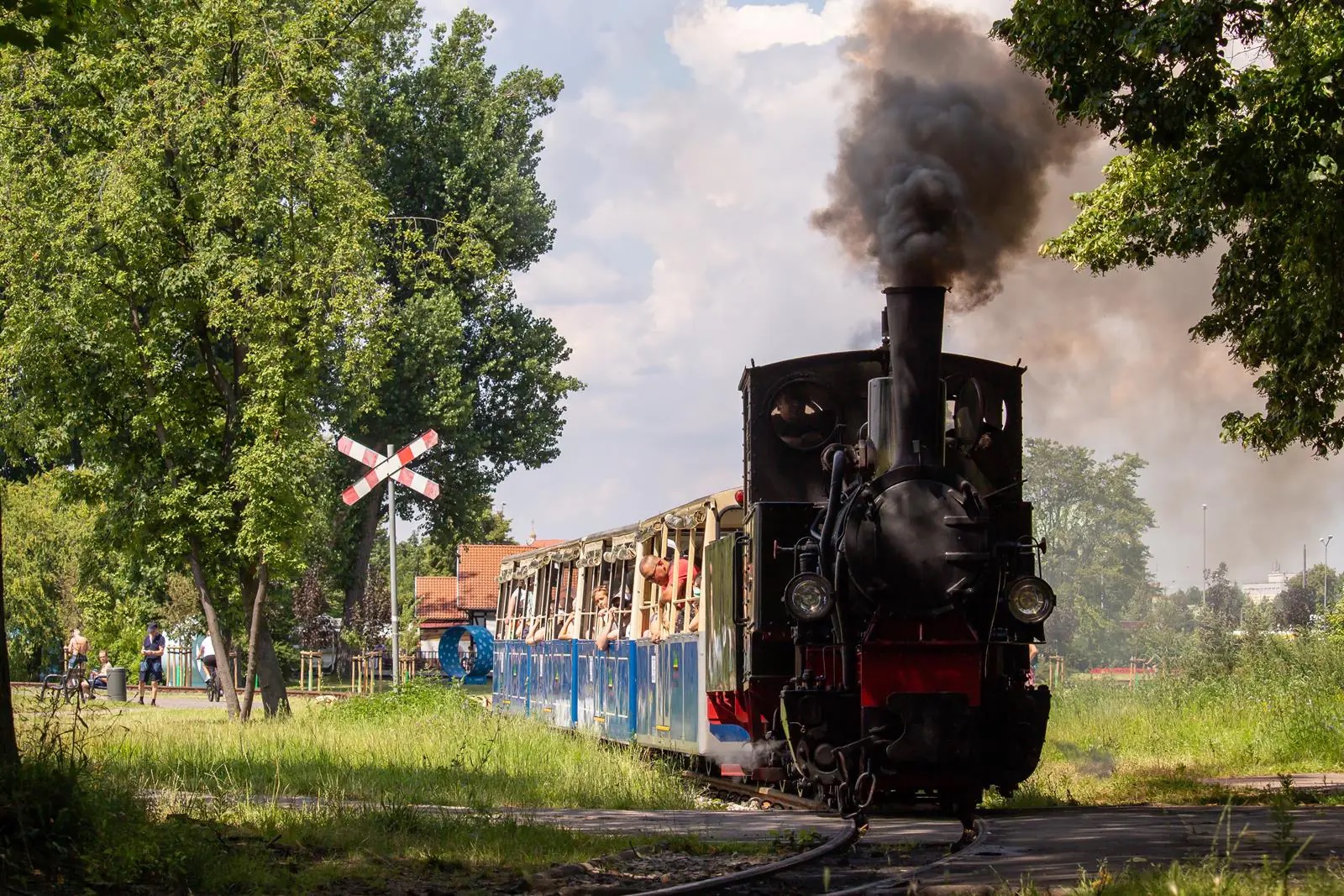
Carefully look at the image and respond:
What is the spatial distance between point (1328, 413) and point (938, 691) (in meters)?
6.56

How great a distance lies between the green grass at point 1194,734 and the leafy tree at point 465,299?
22.8 meters

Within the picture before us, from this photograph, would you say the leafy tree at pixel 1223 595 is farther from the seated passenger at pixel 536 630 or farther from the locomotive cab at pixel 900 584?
the locomotive cab at pixel 900 584

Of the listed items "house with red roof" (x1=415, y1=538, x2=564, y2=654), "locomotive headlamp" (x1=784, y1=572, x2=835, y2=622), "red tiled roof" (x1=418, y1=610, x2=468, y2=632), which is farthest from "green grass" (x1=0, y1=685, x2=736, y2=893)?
"red tiled roof" (x1=418, y1=610, x2=468, y2=632)

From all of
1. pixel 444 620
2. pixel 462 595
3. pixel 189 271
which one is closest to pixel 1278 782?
pixel 189 271

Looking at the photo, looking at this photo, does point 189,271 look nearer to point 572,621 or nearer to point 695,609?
point 572,621

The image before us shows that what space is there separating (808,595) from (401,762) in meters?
5.53

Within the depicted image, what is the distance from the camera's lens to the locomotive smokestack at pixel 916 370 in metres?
11.1

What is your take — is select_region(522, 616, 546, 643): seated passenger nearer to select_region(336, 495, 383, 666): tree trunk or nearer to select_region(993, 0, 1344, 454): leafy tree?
select_region(993, 0, 1344, 454): leafy tree

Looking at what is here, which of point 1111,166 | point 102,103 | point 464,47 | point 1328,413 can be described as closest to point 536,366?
point 464,47

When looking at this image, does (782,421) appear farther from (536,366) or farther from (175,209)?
(536,366)

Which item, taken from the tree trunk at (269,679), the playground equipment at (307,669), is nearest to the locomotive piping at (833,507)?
the tree trunk at (269,679)

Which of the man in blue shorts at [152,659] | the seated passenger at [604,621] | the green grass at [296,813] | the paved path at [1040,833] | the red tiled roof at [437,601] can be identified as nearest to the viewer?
the green grass at [296,813]

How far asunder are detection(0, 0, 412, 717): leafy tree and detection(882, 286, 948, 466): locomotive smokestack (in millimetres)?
11865

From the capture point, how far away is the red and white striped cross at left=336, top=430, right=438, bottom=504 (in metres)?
18.1
